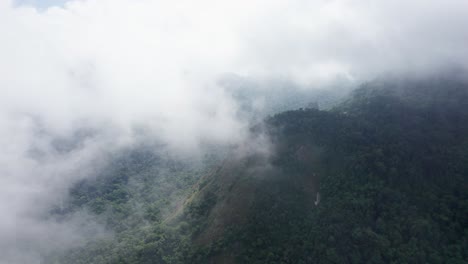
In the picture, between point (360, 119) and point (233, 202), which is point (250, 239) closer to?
point (233, 202)

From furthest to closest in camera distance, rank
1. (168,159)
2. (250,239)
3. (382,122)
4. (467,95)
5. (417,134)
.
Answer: (168,159) → (467,95) → (382,122) → (417,134) → (250,239)

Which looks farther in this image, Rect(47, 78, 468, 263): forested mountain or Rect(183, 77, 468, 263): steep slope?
Rect(47, 78, 468, 263): forested mountain

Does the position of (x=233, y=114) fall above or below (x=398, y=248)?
above

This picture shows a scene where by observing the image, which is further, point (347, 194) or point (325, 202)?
point (347, 194)

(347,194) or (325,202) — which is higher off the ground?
(347,194)

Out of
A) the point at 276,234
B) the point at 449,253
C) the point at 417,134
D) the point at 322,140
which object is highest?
the point at 322,140

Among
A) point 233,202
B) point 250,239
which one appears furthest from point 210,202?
point 250,239

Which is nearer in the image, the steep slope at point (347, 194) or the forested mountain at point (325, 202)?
the steep slope at point (347, 194)

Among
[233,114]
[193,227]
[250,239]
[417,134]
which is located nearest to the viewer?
[250,239]
